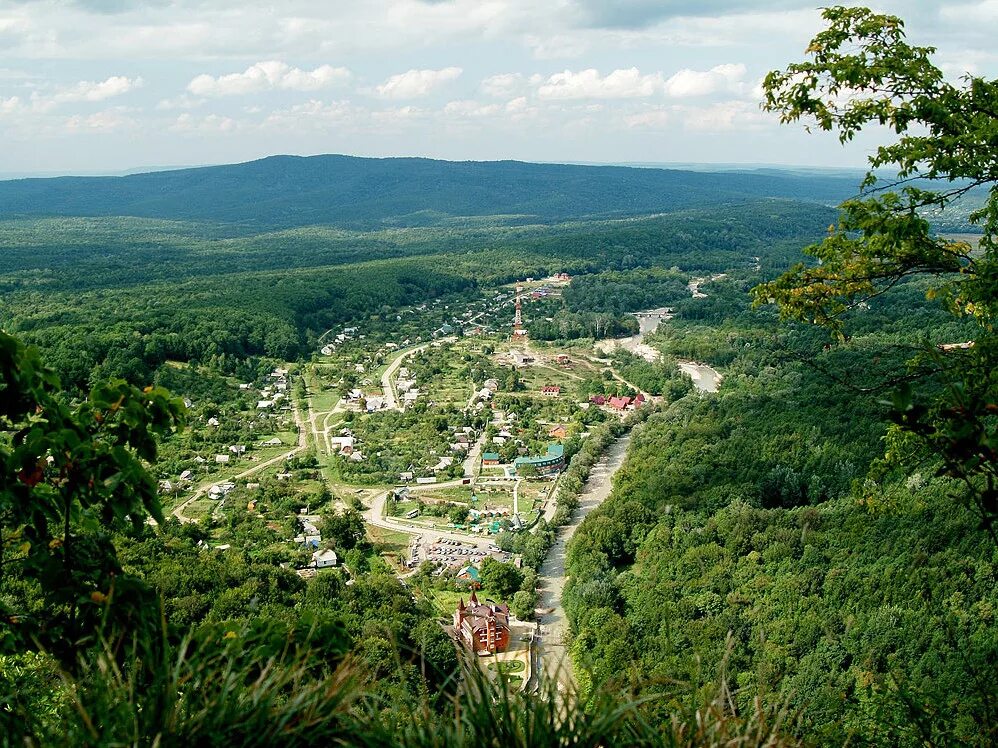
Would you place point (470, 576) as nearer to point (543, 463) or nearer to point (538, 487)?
point (538, 487)

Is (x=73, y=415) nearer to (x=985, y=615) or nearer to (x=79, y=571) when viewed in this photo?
(x=79, y=571)

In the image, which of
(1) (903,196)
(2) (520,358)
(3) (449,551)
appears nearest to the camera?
(1) (903,196)

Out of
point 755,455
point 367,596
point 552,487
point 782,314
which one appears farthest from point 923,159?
point 552,487

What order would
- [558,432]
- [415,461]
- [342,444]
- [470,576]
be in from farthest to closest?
[558,432] → [342,444] → [415,461] → [470,576]

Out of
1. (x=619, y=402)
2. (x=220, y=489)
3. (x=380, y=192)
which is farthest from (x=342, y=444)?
(x=380, y=192)

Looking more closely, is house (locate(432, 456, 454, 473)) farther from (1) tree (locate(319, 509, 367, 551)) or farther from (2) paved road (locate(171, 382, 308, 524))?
(1) tree (locate(319, 509, 367, 551))

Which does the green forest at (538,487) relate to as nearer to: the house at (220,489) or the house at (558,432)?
the house at (558,432)

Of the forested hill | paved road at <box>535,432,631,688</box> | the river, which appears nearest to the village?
paved road at <box>535,432,631,688</box>
